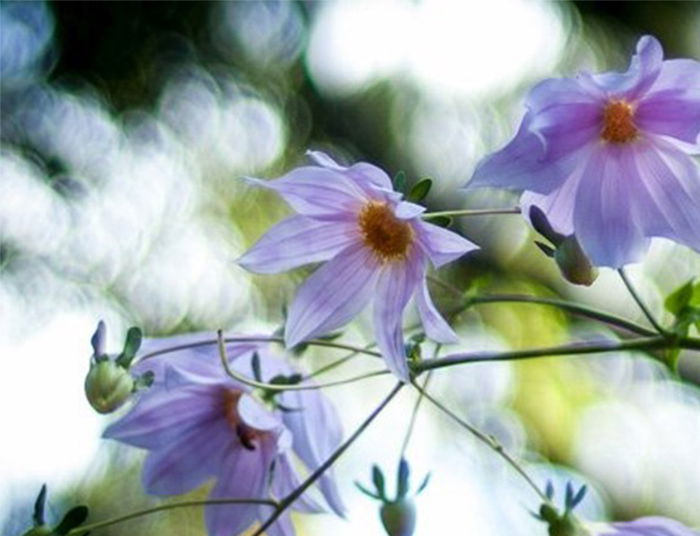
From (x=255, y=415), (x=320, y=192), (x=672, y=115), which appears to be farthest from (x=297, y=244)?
(x=672, y=115)

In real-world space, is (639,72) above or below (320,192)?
above

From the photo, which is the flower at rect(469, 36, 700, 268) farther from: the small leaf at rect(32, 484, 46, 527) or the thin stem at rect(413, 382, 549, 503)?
the small leaf at rect(32, 484, 46, 527)

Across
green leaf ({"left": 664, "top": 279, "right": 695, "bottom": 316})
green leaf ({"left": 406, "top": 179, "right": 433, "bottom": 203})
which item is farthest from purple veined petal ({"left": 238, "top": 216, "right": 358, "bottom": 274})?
green leaf ({"left": 664, "top": 279, "right": 695, "bottom": 316})

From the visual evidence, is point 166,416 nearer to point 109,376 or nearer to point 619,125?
point 109,376

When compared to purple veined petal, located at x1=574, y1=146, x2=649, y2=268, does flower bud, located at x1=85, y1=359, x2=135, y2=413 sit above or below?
below

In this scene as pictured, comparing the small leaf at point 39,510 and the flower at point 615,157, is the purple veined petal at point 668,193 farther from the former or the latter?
the small leaf at point 39,510

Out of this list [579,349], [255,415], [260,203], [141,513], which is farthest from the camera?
[260,203]

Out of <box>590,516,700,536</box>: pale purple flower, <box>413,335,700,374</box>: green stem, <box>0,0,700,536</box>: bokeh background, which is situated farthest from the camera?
<box>0,0,700,536</box>: bokeh background
